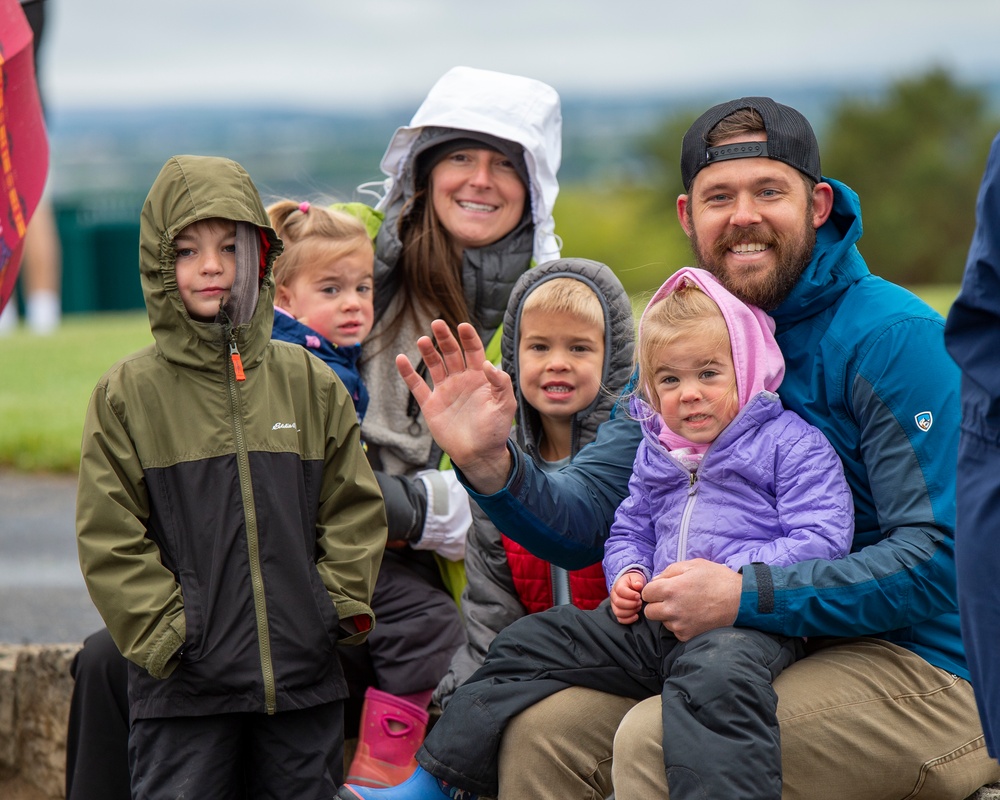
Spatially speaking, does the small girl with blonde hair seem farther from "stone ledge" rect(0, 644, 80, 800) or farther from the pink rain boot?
"stone ledge" rect(0, 644, 80, 800)

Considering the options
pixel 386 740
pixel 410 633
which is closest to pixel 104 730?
pixel 386 740

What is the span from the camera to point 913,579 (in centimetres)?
263

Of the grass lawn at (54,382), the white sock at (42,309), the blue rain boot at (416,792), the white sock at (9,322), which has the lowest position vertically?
the white sock at (9,322)

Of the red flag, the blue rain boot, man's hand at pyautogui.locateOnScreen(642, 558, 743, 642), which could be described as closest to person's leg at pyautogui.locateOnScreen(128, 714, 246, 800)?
the blue rain boot

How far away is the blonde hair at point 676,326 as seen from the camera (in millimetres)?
2842

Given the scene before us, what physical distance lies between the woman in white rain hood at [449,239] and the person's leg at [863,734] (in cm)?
122

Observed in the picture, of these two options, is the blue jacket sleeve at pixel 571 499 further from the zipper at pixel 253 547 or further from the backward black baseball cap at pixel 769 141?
the backward black baseball cap at pixel 769 141

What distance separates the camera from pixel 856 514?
285cm

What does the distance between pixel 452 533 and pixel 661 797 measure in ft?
4.26

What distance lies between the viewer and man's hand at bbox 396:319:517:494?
283 centimetres

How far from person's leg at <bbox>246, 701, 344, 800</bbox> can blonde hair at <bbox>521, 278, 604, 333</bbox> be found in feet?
3.81

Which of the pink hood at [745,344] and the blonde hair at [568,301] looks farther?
the blonde hair at [568,301]

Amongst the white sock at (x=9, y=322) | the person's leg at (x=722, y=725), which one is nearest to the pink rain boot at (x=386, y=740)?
the person's leg at (x=722, y=725)

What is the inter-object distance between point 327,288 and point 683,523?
150 centimetres
